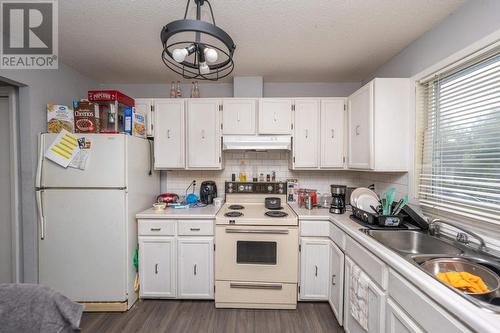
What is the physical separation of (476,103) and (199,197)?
8.69 feet

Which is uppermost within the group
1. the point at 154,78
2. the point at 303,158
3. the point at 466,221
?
the point at 154,78

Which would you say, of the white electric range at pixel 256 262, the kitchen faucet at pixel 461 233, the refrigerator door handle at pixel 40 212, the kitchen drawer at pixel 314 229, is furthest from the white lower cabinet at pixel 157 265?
the kitchen faucet at pixel 461 233

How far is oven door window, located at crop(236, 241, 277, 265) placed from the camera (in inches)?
79.4

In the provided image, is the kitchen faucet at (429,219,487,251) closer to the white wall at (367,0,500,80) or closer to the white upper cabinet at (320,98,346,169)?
the white upper cabinet at (320,98,346,169)

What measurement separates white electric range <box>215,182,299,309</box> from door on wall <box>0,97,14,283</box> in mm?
2005

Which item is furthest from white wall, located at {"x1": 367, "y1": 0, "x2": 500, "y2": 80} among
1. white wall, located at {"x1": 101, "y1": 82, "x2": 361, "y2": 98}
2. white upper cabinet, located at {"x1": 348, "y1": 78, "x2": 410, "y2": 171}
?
white wall, located at {"x1": 101, "y1": 82, "x2": 361, "y2": 98}

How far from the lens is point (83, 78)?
259cm

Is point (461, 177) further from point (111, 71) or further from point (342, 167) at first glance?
point (111, 71)

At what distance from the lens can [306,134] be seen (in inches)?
96.9

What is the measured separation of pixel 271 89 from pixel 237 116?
73 cm

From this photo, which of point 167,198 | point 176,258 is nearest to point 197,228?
point 176,258

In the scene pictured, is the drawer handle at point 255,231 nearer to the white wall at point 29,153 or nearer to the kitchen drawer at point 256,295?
the kitchen drawer at point 256,295

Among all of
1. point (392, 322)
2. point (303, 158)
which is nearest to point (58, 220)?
point (303, 158)

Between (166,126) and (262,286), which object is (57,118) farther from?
(262,286)
